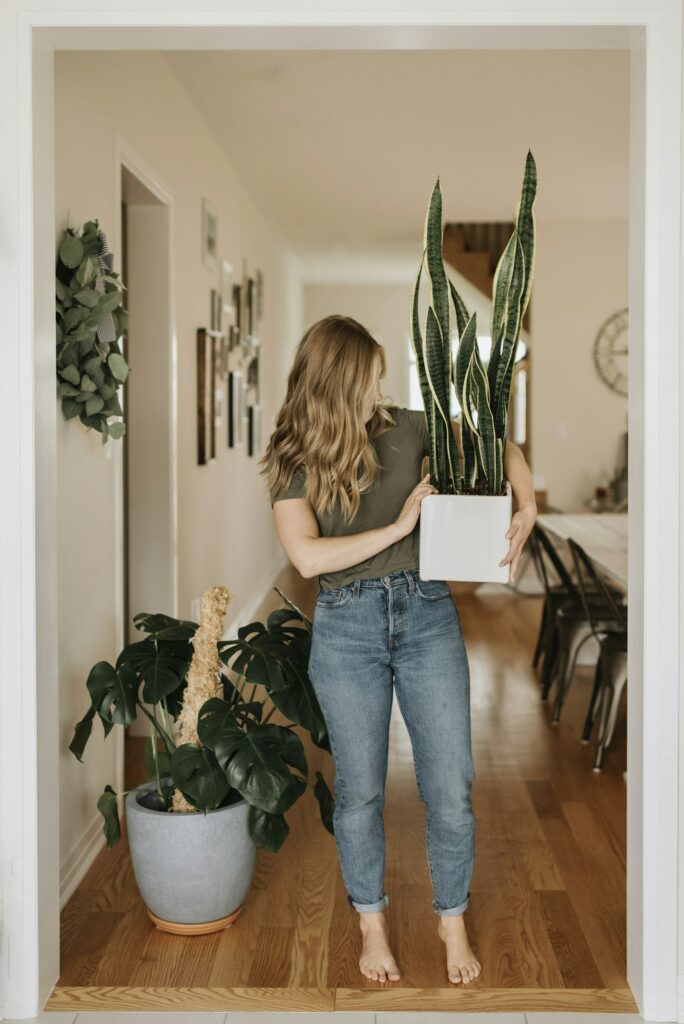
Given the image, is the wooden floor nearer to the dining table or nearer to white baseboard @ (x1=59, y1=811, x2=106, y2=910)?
white baseboard @ (x1=59, y1=811, x2=106, y2=910)

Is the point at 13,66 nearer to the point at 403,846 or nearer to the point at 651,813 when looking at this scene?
the point at 651,813

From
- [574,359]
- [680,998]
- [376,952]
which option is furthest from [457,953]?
[574,359]

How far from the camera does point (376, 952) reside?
7.68ft

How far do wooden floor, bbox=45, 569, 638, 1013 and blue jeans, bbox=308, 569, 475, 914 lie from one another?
254 millimetres

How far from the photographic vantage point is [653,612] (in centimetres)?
214

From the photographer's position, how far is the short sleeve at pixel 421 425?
7.50 ft

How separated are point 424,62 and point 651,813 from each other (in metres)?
3.21

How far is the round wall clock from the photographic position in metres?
7.71

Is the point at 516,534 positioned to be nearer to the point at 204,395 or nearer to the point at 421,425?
the point at 421,425

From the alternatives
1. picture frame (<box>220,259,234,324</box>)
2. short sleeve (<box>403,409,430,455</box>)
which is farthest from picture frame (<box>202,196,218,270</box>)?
short sleeve (<box>403,409,430,455</box>)

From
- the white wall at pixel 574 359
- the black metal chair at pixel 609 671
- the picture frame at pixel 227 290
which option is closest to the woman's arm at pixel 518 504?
the black metal chair at pixel 609 671

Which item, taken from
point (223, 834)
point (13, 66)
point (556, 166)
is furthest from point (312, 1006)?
point (556, 166)

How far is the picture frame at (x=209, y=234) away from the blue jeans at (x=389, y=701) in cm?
316

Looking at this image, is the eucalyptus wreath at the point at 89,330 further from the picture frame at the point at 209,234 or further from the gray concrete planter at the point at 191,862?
the picture frame at the point at 209,234
